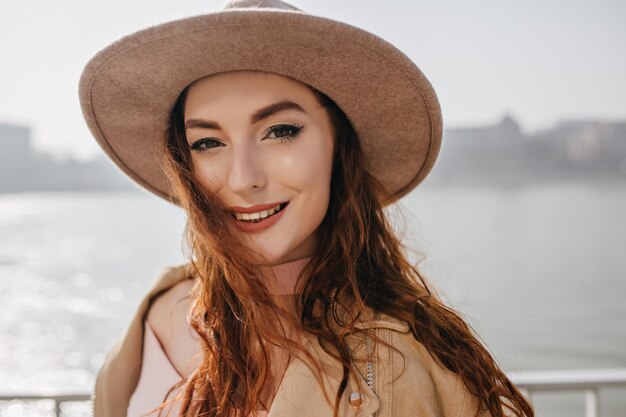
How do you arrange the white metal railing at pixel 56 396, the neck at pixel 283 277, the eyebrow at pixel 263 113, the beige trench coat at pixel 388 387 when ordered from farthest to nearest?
the white metal railing at pixel 56 396 < the neck at pixel 283 277 < the eyebrow at pixel 263 113 < the beige trench coat at pixel 388 387

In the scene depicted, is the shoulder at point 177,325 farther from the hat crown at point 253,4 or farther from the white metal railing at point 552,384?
the hat crown at point 253,4

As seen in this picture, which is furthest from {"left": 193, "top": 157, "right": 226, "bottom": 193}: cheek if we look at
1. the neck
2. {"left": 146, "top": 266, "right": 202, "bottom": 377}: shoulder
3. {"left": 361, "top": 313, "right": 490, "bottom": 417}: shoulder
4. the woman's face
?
{"left": 361, "top": 313, "right": 490, "bottom": 417}: shoulder

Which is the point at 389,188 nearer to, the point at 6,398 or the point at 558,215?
the point at 6,398

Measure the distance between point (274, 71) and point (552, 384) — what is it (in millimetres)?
1383

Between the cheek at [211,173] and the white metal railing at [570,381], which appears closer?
the cheek at [211,173]

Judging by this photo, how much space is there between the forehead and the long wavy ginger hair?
0.24ft

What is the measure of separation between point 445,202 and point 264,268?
59134mm

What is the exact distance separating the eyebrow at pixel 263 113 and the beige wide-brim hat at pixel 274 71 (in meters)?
0.07

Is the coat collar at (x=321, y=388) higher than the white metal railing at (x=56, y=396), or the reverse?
the coat collar at (x=321, y=388)

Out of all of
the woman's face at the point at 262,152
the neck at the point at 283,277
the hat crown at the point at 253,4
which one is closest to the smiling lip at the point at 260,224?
the woman's face at the point at 262,152

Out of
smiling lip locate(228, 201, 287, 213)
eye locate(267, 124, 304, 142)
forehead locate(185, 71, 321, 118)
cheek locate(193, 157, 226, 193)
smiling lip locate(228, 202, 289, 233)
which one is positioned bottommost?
smiling lip locate(228, 202, 289, 233)

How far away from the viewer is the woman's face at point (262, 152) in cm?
123

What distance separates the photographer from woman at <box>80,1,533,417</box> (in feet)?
3.81

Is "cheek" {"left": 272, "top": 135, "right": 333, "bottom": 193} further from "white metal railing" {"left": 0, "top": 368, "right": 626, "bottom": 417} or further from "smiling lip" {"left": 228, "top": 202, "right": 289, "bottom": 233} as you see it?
"white metal railing" {"left": 0, "top": 368, "right": 626, "bottom": 417}
